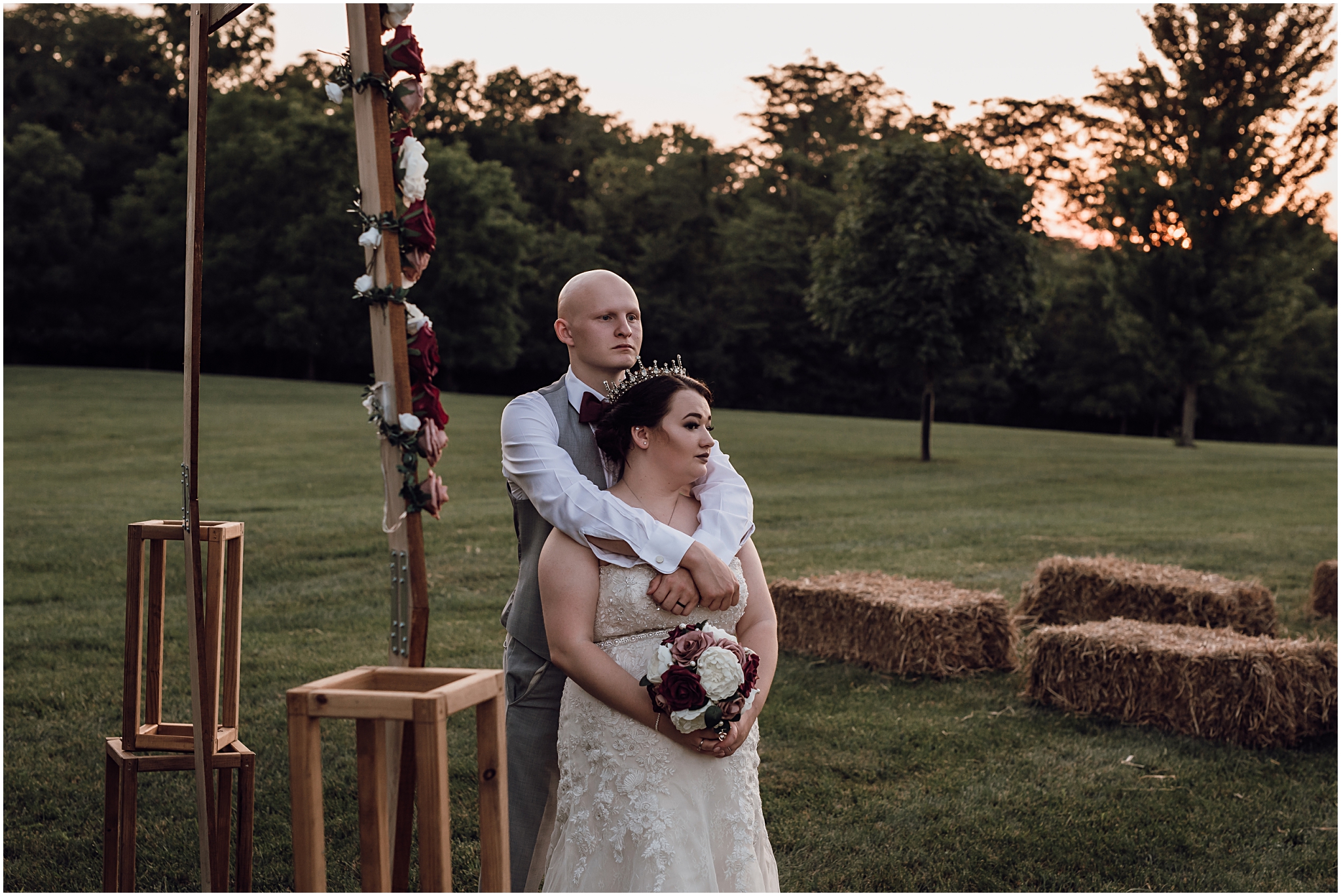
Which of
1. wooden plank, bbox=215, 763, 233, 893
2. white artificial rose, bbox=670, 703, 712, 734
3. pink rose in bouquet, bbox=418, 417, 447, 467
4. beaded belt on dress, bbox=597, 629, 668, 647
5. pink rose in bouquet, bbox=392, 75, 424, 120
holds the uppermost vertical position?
pink rose in bouquet, bbox=392, 75, 424, 120

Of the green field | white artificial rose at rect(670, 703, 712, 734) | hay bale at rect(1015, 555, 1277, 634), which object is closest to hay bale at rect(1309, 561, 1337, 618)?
the green field

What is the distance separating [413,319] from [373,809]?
3.09 feet

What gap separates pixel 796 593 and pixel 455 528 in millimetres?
6456

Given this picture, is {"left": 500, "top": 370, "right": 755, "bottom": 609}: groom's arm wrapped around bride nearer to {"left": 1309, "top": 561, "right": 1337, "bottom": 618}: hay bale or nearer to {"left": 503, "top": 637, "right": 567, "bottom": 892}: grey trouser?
{"left": 503, "top": 637, "right": 567, "bottom": 892}: grey trouser

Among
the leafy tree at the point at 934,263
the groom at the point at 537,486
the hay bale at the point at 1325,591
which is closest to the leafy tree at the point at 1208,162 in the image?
the leafy tree at the point at 934,263

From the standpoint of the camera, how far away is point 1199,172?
95.9 ft

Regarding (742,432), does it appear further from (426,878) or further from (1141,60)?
(426,878)

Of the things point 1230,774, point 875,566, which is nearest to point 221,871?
point 1230,774

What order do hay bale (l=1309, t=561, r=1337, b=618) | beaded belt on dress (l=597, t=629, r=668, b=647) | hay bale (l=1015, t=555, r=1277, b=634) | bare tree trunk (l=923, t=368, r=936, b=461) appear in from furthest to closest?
bare tree trunk (l=923, t=368, r=936, b=461) < hay bale (l=1309, t=561, r=1337, b=618) < hay bale (l=1015, t=555, r=1277, b=634) < beaded belt on dress (l=597, t=629, r=668, b=647)

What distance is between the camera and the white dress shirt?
9.84 ft

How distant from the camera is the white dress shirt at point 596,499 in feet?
9.84

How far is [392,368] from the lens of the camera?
211cm

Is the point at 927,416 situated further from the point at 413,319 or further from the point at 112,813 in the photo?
the point at 413,319

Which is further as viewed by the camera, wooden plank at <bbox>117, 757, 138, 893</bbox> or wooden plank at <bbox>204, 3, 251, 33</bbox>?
wooden plank at <bbox>117, 757, 138, 893</bbox>
